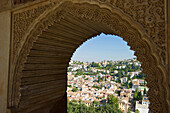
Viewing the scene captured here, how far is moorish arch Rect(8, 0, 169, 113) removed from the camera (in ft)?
4.58

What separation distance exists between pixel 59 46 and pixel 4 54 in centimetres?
97

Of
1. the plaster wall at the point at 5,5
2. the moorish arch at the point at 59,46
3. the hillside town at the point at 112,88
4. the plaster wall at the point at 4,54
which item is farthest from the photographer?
the hillside town at the point at 112,88

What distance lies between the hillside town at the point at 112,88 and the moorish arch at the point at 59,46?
17896 mm

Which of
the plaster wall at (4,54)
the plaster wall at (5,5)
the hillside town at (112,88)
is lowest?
the hillside town at (112,88)

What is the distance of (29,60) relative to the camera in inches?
93.0

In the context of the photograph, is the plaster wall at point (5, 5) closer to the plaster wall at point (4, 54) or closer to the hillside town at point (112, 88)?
the plaster wall at point (4, 54)

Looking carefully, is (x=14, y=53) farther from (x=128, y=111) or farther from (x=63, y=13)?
(x=128, y=111)

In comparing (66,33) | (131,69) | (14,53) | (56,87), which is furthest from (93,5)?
(131,69)

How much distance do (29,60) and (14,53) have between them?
0.27 metres

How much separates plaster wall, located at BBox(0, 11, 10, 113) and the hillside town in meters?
18.8

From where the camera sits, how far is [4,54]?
8.12 feet

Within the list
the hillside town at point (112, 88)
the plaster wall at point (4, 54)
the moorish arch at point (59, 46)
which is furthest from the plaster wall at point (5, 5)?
the hillside town at point (112, 88)

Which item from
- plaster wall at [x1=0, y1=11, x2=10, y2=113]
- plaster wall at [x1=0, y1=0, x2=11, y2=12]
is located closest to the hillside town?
plaster wall at [x1=0, y1=11, x2=10, y2=113]

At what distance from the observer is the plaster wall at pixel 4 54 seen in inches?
94.1
